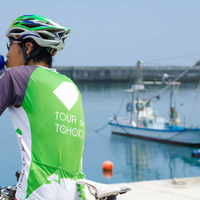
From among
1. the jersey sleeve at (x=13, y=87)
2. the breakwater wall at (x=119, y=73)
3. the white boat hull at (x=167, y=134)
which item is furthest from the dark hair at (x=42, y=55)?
the breakwater wall at (x=119, y=73)

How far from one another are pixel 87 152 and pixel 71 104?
23.4m

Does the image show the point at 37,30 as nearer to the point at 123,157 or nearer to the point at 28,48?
the point at 28,48

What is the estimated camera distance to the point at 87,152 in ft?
81.6

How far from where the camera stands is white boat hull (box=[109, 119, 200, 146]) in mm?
26906

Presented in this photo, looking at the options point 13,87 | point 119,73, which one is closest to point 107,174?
point 13,87

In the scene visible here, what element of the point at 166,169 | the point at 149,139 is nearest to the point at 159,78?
the point at 149,139

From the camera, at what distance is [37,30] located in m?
1.64

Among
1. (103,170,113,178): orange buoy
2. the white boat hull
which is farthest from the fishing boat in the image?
(103,170,113,178): orange buoy

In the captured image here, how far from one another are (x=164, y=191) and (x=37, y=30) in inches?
199

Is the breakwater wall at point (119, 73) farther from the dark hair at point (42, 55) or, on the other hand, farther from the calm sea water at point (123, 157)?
the dark hair at point (42, 55)

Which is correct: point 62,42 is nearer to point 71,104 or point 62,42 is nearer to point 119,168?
point 71,104

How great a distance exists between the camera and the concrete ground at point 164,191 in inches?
233

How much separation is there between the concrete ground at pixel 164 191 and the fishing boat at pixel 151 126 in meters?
18.9

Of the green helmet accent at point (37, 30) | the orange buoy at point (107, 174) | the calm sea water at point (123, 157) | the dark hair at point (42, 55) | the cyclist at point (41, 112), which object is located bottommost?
the calm sea water at point (123, 157)
